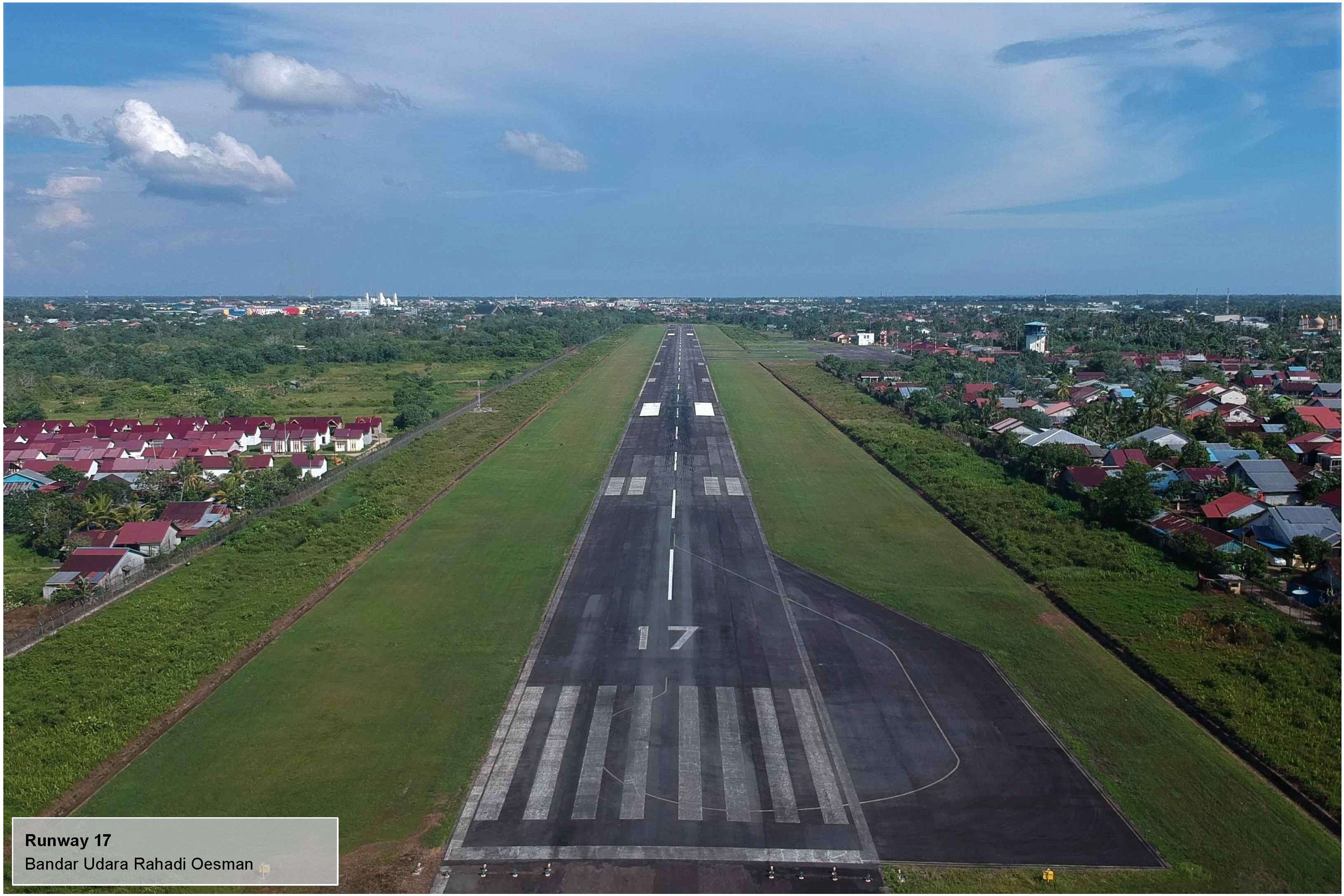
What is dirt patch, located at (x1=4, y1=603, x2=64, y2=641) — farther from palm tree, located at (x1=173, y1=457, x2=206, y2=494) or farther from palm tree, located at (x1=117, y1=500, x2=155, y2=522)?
palm tree, located at (x1=173, y1=457, x2=206, y2=494)

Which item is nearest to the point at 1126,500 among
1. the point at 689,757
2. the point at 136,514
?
the point at 689,757

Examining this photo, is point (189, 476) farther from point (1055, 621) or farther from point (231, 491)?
point (1055, 621)

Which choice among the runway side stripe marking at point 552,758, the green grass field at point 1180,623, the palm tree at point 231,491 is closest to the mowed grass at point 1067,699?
the green grass field at point 1180,623

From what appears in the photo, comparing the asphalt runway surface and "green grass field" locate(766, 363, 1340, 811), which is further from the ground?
"green grass field" locate(766, 363, 1340, 811)

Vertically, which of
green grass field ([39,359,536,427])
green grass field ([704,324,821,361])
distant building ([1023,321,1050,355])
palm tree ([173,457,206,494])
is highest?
distant building ([1023,321,1050,355])

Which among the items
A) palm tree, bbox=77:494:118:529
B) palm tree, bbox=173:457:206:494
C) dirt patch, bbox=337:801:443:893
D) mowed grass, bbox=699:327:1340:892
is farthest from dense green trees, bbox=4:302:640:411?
dirt patch, bbox=337:801:443:893

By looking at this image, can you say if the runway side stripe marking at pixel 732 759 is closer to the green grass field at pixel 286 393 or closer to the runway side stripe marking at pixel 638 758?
the runway side stripe marking at pixel 638 758

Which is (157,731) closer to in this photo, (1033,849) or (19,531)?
(1033,849)
